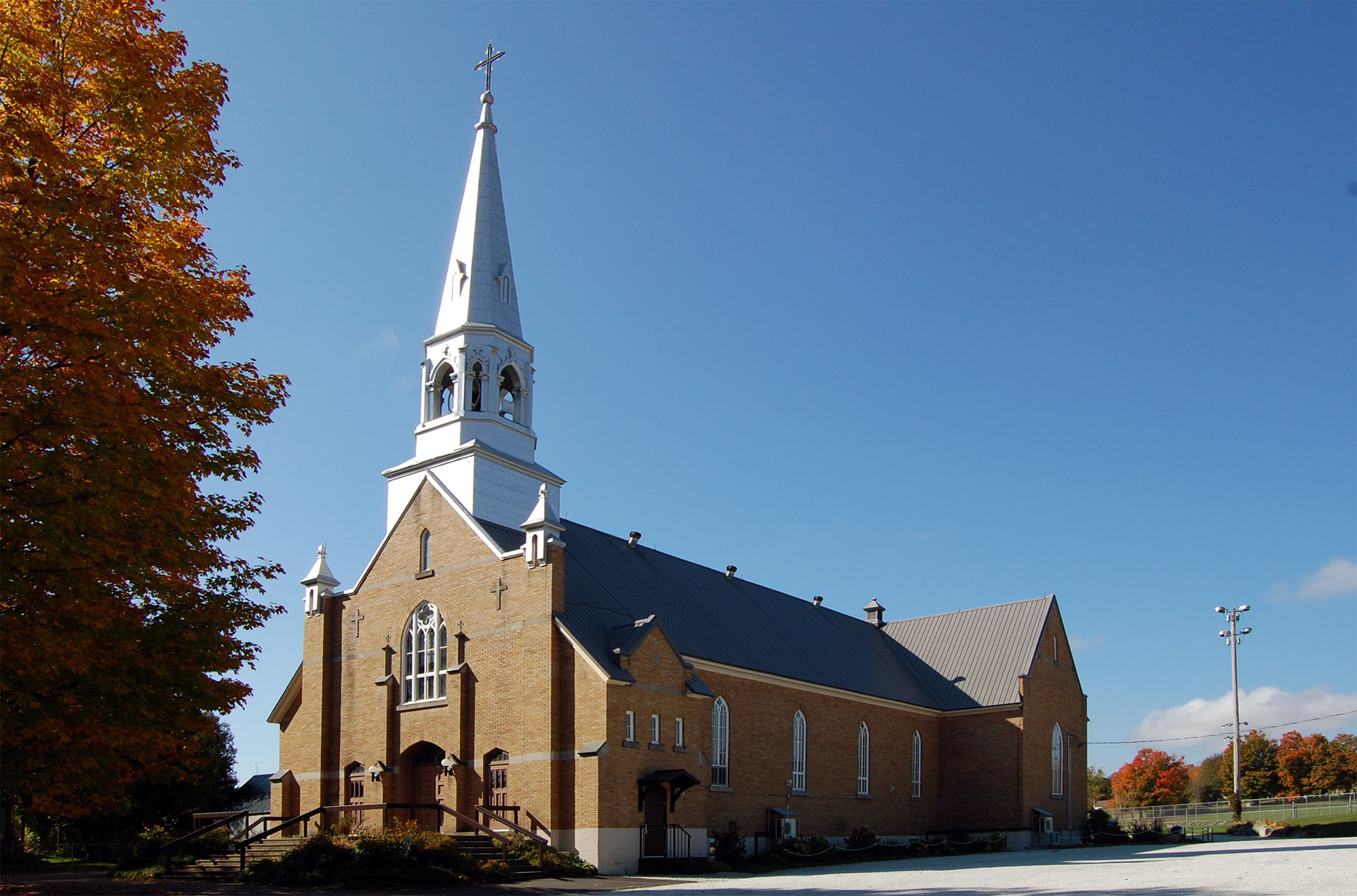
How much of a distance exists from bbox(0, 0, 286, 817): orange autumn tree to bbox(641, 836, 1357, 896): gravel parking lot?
10521mm

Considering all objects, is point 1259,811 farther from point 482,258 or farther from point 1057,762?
point 482,258

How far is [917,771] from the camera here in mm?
44875

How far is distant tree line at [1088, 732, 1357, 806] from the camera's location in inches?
3452

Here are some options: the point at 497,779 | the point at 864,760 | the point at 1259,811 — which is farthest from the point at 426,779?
the point at 1259,811

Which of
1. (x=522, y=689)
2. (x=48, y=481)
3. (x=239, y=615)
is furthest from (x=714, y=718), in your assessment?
(x=48, y=481)

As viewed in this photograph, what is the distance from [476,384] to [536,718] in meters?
10.9

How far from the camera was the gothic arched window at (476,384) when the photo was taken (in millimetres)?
34594

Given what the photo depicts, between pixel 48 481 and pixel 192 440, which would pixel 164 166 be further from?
pixel 48 481

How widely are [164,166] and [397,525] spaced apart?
19027 millimetres

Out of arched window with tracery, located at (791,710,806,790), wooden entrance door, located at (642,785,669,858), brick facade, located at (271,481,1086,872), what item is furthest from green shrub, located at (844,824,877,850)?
wooden entrance door, located at (642,785,669,858)

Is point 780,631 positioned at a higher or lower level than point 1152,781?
higher

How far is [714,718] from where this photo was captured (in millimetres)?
34000

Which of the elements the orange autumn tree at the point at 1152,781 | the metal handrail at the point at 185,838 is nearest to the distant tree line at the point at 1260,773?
the orange autumn tree at the point at 1152,781

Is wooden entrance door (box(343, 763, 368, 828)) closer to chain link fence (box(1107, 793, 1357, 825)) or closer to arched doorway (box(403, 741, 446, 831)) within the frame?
arched doorway (box(403, 741, 446, 831))
